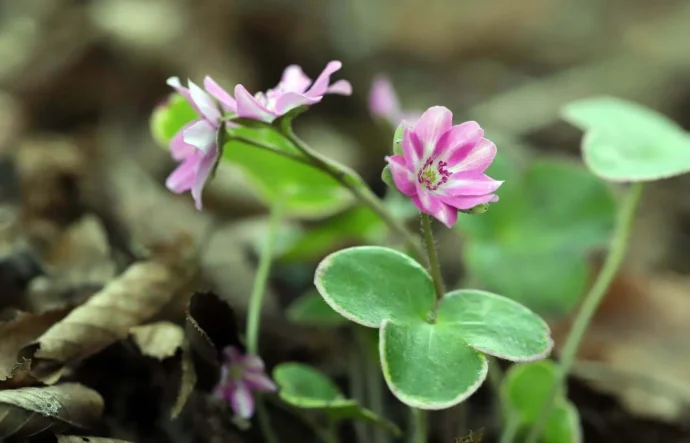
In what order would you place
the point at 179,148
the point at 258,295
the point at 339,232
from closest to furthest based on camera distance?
1. the point at 179,148
2. the point at 258,295
3. the point at 339,232

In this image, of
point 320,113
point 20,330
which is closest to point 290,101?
point 20,330

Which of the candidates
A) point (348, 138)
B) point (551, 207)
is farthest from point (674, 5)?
point (551, 207)

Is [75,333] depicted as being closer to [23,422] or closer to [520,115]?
[23,422]

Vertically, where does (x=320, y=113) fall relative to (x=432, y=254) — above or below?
below

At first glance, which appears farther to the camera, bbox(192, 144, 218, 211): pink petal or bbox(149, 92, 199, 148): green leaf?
bbox(149, 92, 199, 148): green leaf

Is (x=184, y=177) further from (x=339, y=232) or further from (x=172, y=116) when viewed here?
(x=339, y=232)

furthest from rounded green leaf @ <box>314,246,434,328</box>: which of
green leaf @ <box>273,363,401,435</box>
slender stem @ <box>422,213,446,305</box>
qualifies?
green leaf @ <box>273,363,401,435</box>

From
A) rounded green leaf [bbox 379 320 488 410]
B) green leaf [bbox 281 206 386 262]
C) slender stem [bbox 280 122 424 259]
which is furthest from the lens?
green leaf [bbox 281 206 386 262]

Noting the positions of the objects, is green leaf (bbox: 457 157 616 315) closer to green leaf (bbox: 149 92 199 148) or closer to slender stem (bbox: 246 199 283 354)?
slender stem (bbox: 246 199 283 354)
